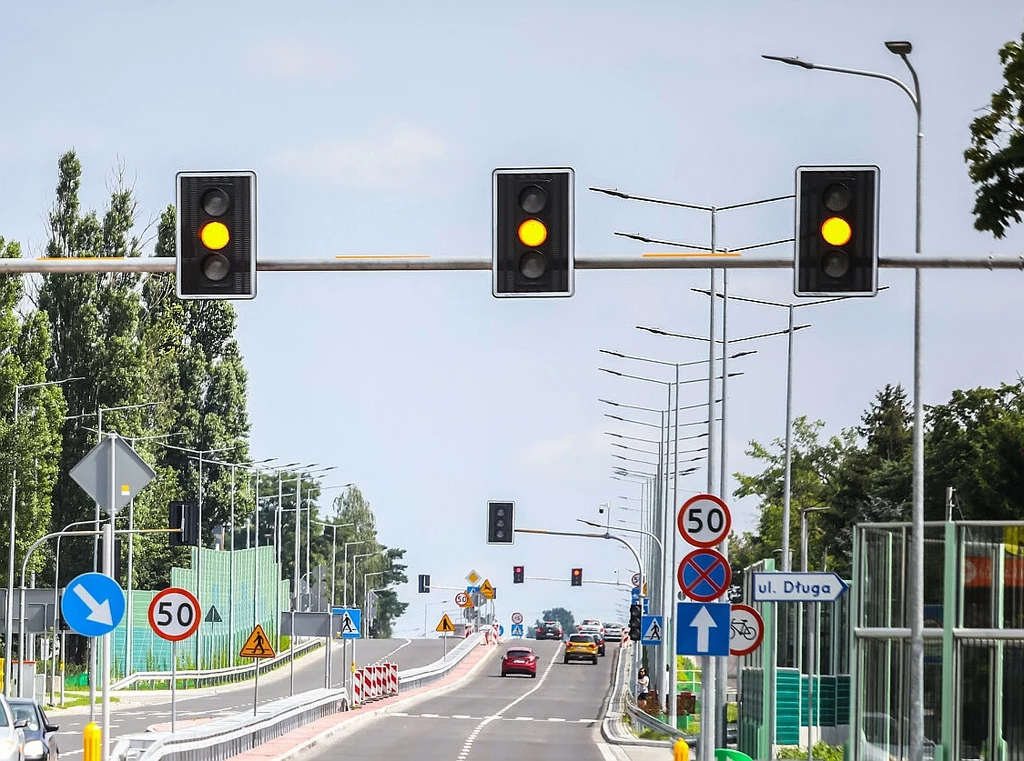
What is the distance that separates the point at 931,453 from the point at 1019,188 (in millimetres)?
78285

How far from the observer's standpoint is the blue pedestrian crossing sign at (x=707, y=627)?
2059cm

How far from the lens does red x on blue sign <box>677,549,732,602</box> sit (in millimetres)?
20797

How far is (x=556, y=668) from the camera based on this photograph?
107938mm

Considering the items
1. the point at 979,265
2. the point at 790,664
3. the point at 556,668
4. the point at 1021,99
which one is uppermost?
the point at 1021,99

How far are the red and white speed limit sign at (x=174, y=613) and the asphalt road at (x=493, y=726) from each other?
1037cm

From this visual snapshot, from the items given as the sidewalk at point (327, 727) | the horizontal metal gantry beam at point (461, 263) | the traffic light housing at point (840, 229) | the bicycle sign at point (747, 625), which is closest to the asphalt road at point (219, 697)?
the sidewalk at point (327, 727)

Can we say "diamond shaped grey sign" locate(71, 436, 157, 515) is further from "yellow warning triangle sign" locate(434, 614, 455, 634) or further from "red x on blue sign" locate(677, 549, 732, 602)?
"yellow warning triangle sign" locate(434, 614, 455, 634)

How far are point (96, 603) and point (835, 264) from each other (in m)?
8.26

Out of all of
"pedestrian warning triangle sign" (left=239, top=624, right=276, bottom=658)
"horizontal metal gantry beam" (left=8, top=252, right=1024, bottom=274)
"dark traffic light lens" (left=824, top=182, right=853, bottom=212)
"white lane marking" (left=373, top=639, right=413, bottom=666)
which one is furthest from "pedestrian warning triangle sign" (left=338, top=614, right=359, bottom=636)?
"white lane marking" (left=373, top=639, right=413, bottom=666)

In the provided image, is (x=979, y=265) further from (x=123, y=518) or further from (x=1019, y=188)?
(x=123, y=518)

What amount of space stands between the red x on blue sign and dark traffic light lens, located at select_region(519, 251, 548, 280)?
17.1 ft

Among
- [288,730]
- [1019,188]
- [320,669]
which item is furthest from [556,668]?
[1019,188]

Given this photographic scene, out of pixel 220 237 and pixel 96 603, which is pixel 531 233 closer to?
pixel 220 237

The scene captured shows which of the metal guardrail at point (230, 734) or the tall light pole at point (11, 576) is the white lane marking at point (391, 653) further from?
the metal guardrail at point (230, 734)
